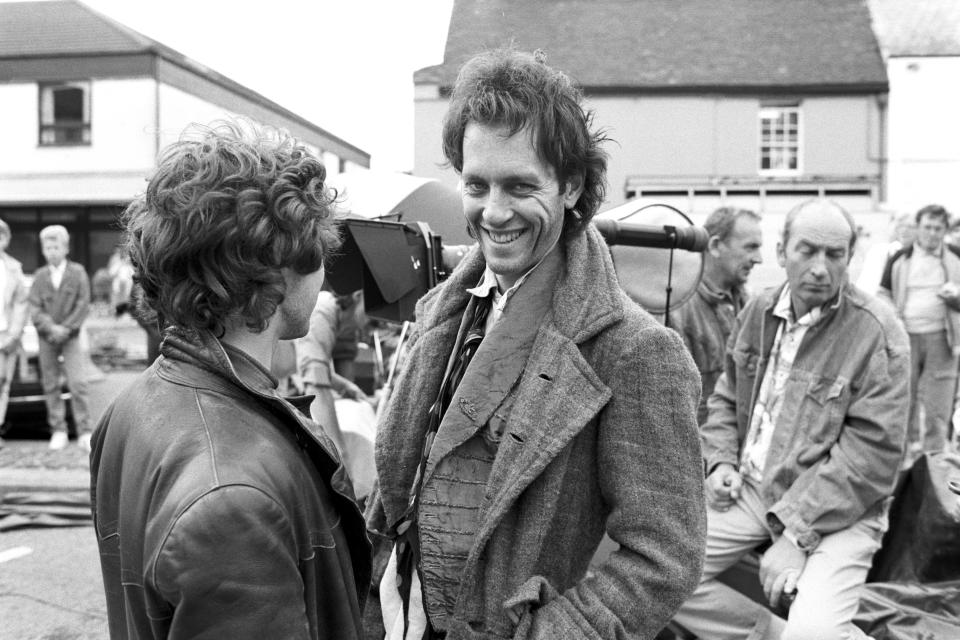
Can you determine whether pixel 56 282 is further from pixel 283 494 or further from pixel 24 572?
pixel 283 494

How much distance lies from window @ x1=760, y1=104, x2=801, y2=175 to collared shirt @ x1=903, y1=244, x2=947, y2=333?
56.7ft

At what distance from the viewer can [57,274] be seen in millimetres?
7922

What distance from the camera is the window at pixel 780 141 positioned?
2342 cm

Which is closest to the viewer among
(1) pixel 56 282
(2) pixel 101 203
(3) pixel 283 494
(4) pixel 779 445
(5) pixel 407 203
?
(3) pixel 283 494

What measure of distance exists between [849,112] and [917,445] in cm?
1880

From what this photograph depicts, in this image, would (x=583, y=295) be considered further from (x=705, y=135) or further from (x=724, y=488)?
(x=705, y=135)

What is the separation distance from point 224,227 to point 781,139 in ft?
79.7

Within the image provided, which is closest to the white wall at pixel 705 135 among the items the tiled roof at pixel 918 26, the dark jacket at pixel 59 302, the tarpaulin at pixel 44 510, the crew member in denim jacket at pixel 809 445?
the tiled roof at pixel 918 26

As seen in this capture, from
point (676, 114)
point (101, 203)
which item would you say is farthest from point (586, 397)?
point (101, 203)

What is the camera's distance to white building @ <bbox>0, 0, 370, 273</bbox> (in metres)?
24.9

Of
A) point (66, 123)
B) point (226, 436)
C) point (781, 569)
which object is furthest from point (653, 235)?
point (66, 123)

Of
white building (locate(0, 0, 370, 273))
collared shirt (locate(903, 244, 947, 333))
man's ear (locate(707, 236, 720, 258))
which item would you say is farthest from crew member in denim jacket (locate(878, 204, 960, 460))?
white building (locate(0, 0, 370, 273))

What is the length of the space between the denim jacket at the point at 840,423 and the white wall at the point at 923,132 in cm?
2116

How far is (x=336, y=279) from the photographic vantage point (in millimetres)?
3820
